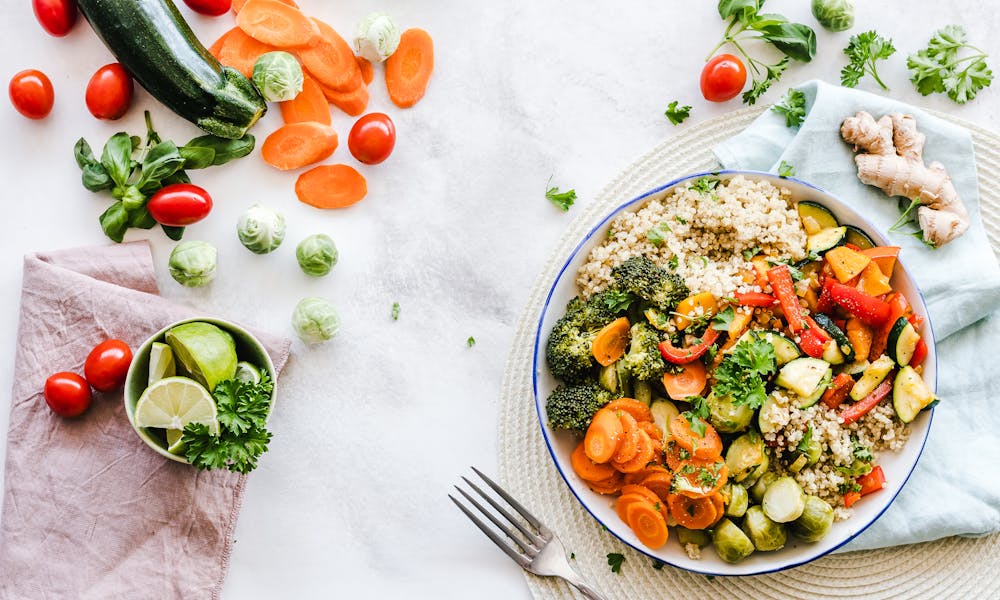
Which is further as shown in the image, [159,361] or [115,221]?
[115,221]

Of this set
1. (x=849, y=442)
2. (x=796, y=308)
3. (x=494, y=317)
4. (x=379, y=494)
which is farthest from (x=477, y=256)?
Result: (x=849, y=442)

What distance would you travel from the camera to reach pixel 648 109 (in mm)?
3660

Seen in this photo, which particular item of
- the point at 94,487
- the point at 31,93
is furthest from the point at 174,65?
the point at 94,487

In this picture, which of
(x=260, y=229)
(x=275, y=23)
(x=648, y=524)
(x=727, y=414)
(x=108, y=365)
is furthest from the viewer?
(x=275, y=23)

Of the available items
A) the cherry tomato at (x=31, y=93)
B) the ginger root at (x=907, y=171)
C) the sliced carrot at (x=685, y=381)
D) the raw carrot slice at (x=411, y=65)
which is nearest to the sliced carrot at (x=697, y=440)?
the sliced carrot at (x=685, y=381)

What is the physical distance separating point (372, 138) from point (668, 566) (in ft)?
7.59

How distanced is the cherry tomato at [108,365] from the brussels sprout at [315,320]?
0.74m

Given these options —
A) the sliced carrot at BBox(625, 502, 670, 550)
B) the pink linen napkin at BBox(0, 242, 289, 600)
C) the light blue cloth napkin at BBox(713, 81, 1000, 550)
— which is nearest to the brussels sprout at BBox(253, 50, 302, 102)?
the pink linen napkin at BBox(0, 242, 289, 600)

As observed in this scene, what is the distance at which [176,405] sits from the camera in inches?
123

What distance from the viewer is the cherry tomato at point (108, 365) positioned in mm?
3398

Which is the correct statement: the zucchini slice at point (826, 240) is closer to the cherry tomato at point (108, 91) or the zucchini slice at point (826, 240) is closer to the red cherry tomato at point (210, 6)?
the red cherry tomato at point (210, 6)

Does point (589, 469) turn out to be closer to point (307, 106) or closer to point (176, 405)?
point (176, 405)

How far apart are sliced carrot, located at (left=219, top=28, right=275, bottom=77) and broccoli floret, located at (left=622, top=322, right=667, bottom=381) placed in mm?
2142

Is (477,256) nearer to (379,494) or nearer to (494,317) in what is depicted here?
(494,317)
